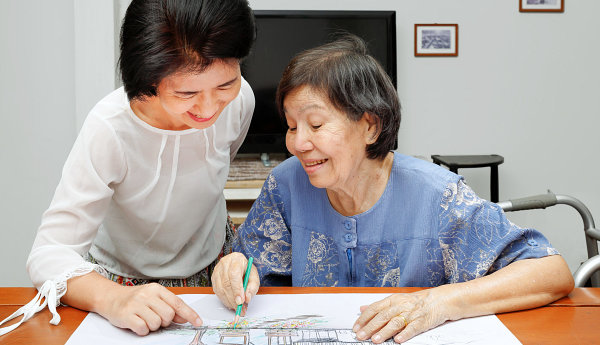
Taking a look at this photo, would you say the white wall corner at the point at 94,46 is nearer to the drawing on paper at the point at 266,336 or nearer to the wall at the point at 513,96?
the wall at the point at 513,96

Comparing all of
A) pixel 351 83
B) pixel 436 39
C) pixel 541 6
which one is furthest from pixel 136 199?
pixel 541 6

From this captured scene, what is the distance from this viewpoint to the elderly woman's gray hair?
1.20 meters

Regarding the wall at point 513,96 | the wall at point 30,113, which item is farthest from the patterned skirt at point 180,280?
the wall at point 513,96

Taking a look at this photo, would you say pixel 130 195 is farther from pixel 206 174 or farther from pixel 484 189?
pixel 484 189

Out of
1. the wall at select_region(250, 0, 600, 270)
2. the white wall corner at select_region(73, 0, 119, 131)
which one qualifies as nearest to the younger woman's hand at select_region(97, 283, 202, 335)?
the white wall corner at select_region(73, 0, 119, 131)

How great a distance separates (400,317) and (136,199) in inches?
27.1

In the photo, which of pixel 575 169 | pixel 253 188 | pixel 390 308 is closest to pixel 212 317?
pixel 390 308

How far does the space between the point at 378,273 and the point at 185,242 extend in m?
0.50

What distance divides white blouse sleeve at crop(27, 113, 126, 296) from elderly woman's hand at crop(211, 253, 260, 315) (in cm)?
26

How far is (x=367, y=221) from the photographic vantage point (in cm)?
127

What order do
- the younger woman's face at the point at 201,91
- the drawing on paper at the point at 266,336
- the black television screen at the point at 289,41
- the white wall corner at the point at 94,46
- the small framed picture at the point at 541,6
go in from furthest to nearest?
the small framed picture at the point at 541,6, the black television screen at the point at 289,41, the white wall corner at the point at 94,46, the younger woman's face at the point at 201,91, the drawing on paper at the point at 266,336

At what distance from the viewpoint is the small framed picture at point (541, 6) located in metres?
3.99

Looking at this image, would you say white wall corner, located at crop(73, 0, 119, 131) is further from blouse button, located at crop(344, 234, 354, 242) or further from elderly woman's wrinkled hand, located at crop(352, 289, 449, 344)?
elderly woman's wrinkled hand, located at crop(352, 289, 449, 344)

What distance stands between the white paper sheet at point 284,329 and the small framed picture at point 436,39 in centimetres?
324
